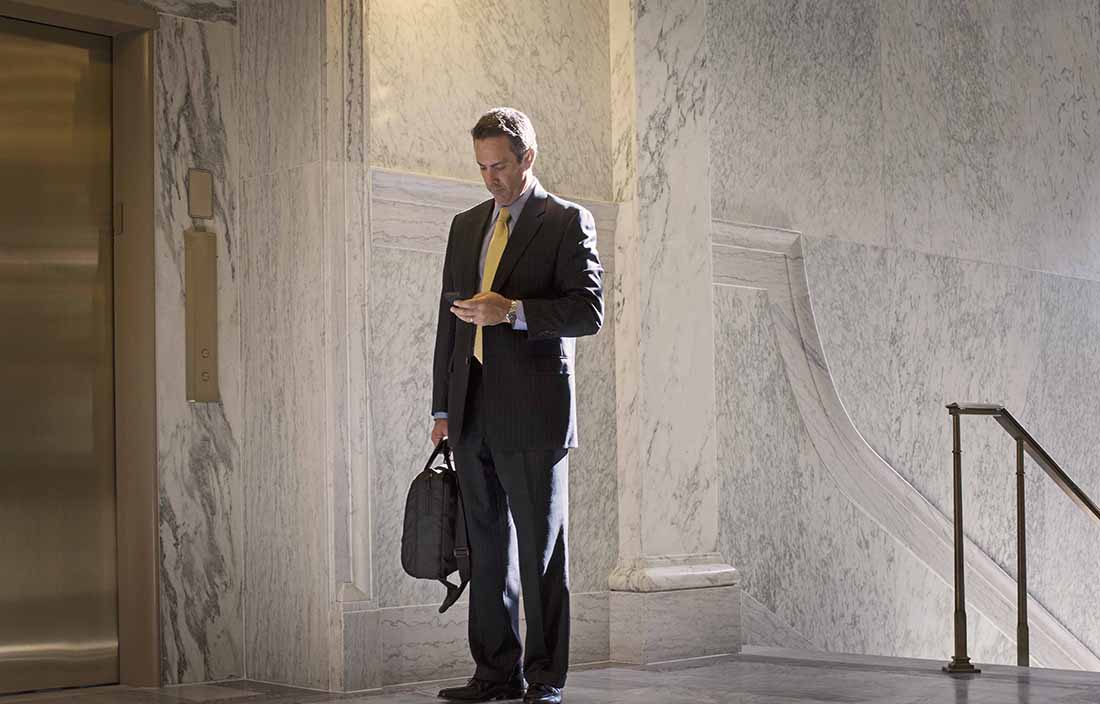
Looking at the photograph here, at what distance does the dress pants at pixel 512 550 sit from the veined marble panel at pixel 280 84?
1379 millimetres

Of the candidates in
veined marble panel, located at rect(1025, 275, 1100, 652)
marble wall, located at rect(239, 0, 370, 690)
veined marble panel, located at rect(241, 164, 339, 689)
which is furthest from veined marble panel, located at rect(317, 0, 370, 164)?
veined marble panel, located at rect(1025, 275, 1100, 652)

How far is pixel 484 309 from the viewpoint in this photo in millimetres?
4598

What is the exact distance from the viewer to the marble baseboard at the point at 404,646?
5.33 meters

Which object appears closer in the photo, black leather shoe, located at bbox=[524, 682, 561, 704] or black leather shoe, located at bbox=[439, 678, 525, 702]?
black leather shoe, located at bbox=[524, 682, 561, 704]

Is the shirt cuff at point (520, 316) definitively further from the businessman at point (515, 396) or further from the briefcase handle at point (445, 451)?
the briefcase handle at point (445, 451)

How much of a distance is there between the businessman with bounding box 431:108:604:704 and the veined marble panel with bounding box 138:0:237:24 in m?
1.64

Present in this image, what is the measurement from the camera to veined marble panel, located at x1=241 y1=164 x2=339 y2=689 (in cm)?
543

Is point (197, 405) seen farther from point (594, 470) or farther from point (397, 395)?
point (594, 470)

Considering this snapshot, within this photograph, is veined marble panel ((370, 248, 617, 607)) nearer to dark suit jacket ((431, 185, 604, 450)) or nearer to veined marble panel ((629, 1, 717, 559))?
dark suit jacket ((431, 185, 604, 450))

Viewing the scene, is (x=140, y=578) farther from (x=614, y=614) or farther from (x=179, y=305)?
(x=614, y=614)

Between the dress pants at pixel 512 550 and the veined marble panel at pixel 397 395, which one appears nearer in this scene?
the dress pants at pixel 512 550

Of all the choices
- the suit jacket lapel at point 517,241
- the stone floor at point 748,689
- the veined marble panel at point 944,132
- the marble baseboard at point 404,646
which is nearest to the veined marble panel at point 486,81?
the suit jacket lapel at point 517,241

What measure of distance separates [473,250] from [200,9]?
1732mm

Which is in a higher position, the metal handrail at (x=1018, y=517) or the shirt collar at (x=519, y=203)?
the shirt collar at (x=519, y=203)
